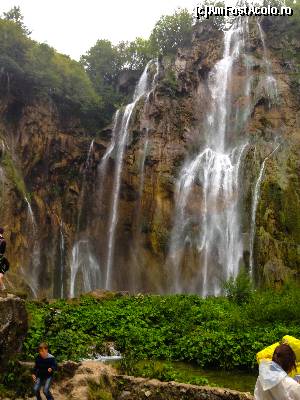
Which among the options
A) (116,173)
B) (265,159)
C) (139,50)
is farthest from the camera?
(139,50)

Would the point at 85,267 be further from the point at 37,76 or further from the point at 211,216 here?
the point at 37,76

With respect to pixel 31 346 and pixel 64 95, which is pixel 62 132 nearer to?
pixel 64 95

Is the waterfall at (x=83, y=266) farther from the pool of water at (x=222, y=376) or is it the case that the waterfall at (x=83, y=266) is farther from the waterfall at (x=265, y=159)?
the pool of water at (x=222, y=376)

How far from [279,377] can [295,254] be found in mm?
19451

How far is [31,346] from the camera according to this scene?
11703 millimetres

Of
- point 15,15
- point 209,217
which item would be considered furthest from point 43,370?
point 15,15

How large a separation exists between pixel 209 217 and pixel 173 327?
11945 mm

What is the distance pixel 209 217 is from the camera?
25906 mm

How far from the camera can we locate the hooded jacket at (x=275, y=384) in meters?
3.70

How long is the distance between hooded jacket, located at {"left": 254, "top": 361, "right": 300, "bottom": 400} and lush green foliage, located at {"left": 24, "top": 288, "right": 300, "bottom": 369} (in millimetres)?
7701

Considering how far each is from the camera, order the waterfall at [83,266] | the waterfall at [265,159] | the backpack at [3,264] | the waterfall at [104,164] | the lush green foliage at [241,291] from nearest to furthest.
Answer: the backpack at [3,264] → the lush green foliage at [241,291] → the waterfall at [265,159] → the waterfall at [83,266] → the waterfall at [104,164]

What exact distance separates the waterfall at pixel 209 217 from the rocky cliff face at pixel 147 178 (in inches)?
12.1

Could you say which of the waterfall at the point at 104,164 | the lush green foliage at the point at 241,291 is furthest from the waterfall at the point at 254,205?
the waterfall at the point at 104,164

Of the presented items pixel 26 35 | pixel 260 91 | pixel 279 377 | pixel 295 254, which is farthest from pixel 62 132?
pixel 279 377
